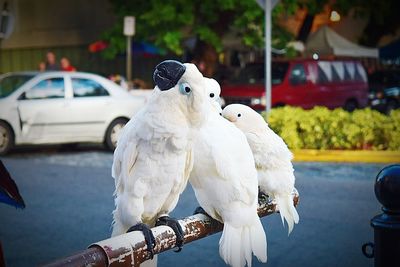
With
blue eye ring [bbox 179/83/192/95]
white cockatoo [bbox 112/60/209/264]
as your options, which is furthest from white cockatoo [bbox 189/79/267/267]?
blue eye ring [bbox 179/83/192/95]

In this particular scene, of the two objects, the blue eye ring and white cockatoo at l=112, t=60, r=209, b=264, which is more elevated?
the blue eye ring

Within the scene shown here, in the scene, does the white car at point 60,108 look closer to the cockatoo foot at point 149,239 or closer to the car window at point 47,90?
the car window at point 47,90

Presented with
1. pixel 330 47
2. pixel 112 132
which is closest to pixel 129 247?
pixel 112 132

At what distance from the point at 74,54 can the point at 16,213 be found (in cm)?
1732

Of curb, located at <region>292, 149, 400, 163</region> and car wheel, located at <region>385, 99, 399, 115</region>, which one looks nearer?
curb, located at <region>292, 149, 400, 163</region>

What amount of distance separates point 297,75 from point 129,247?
15.3 meters

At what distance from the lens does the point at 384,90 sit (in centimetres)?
2170

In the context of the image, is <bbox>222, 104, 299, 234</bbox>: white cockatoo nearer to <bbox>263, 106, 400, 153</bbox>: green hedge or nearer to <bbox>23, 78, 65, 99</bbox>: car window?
<bbox>263, 106, 400, 153</bbox>: green hedge

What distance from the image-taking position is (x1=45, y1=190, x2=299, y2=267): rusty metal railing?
215cm

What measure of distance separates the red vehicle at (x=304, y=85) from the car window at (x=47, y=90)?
16.5ft

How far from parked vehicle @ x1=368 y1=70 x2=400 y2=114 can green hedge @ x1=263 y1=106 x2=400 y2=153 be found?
382 inches

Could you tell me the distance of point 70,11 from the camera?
23859mm

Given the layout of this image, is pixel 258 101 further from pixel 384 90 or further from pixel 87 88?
pixel 384 90

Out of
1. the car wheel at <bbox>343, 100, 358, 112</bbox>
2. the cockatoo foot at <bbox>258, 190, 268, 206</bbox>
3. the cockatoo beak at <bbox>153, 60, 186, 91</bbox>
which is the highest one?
the cockatoo beak at <bbox>153, 60, 186, 91</bbox>
